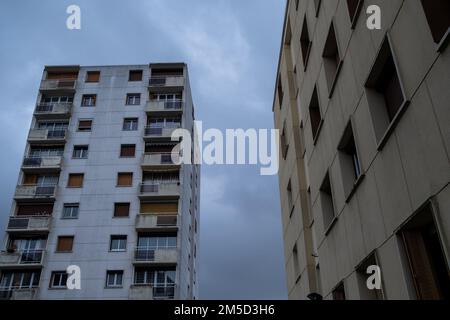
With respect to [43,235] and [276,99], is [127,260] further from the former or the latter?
[276,99]

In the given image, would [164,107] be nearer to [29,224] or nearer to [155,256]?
[155,256]

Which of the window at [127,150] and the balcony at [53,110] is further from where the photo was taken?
the balcony at [53,110]

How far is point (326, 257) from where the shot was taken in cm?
1115

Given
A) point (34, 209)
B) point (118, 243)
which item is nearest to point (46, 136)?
point (34, 209)

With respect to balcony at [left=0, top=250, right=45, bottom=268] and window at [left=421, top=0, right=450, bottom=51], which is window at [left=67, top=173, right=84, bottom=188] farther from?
window at [left=421, top=0, right=450, bottom=51]

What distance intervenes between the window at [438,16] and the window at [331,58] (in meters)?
4.74

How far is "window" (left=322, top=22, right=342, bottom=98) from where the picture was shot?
10.5 meters

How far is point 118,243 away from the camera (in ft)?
93.7

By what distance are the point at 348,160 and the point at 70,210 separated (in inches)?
984

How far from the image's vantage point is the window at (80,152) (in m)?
32.2

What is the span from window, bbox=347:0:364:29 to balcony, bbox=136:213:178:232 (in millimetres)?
22212

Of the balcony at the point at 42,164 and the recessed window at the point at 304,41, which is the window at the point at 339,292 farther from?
the balcony at the point at 42,164

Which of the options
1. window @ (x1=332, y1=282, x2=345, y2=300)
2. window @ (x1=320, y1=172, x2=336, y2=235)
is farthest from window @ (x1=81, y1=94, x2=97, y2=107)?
window @ (x1=332, y1=282, x2=345, y2=300)

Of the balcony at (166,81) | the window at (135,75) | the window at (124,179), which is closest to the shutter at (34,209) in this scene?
the window at (124,179)
